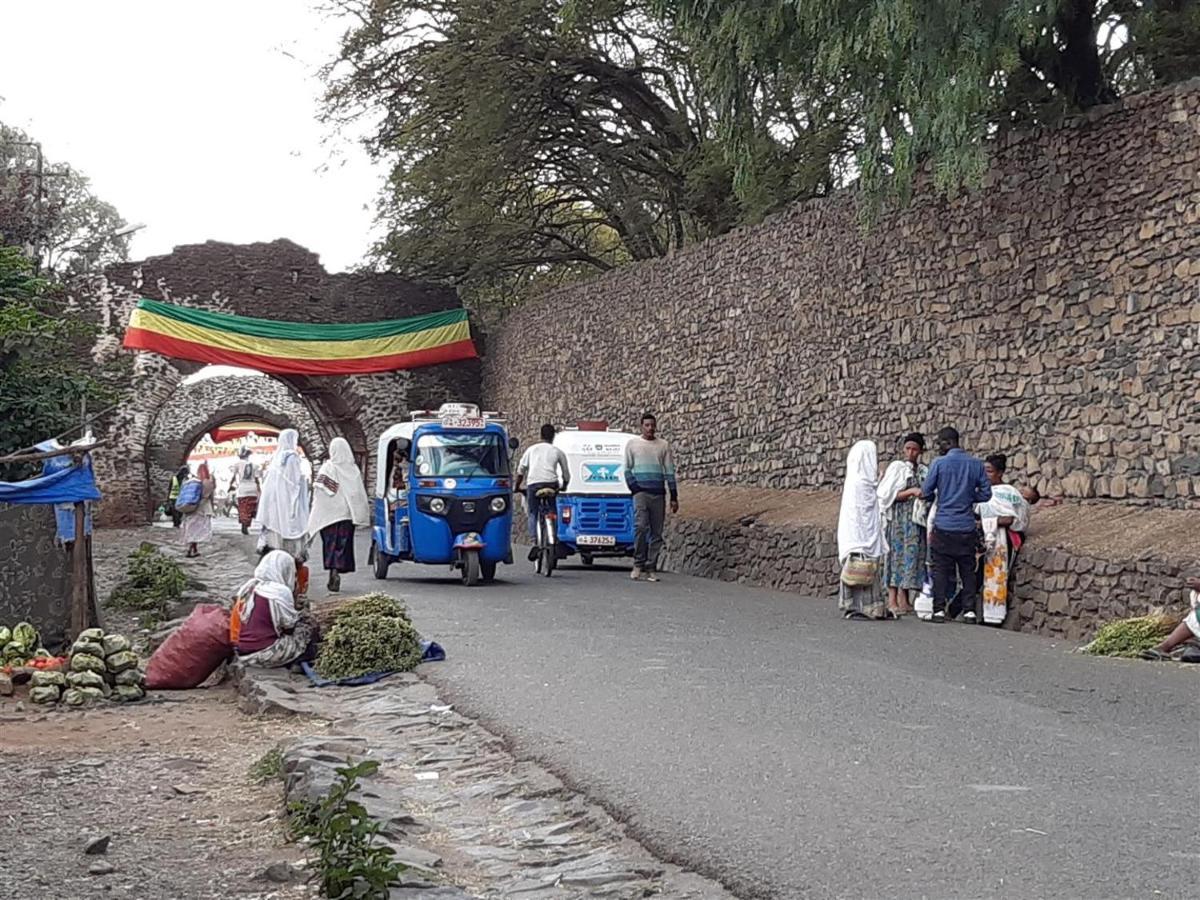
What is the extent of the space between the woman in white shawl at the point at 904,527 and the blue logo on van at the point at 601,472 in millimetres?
6222

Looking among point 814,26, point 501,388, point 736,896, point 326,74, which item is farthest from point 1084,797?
point 501,388

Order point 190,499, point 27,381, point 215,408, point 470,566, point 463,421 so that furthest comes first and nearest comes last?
point 215,408 < point 190,499 < point 463,421 < point 27,381 < point 470,566

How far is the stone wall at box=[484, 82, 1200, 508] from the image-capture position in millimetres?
12219

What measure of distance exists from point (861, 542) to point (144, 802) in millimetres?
7382

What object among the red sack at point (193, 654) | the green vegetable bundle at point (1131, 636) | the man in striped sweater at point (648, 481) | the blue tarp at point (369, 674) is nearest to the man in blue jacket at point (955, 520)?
the green vegetable bundle at point (1131, 636)

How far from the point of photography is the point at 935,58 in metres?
12.3

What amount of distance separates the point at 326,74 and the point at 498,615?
17.4 meters

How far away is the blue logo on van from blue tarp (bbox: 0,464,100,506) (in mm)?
7983

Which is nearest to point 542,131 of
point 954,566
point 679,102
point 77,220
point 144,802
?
point 679,102

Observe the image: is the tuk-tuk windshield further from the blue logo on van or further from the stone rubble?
the stone rubble

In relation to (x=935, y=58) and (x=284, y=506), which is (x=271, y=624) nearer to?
(x=284, y=506)

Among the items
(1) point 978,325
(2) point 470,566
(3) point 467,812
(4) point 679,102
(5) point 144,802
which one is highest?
(4) point 679,102

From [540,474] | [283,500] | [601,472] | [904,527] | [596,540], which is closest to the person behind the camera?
[904,527]

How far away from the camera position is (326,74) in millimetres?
27531
